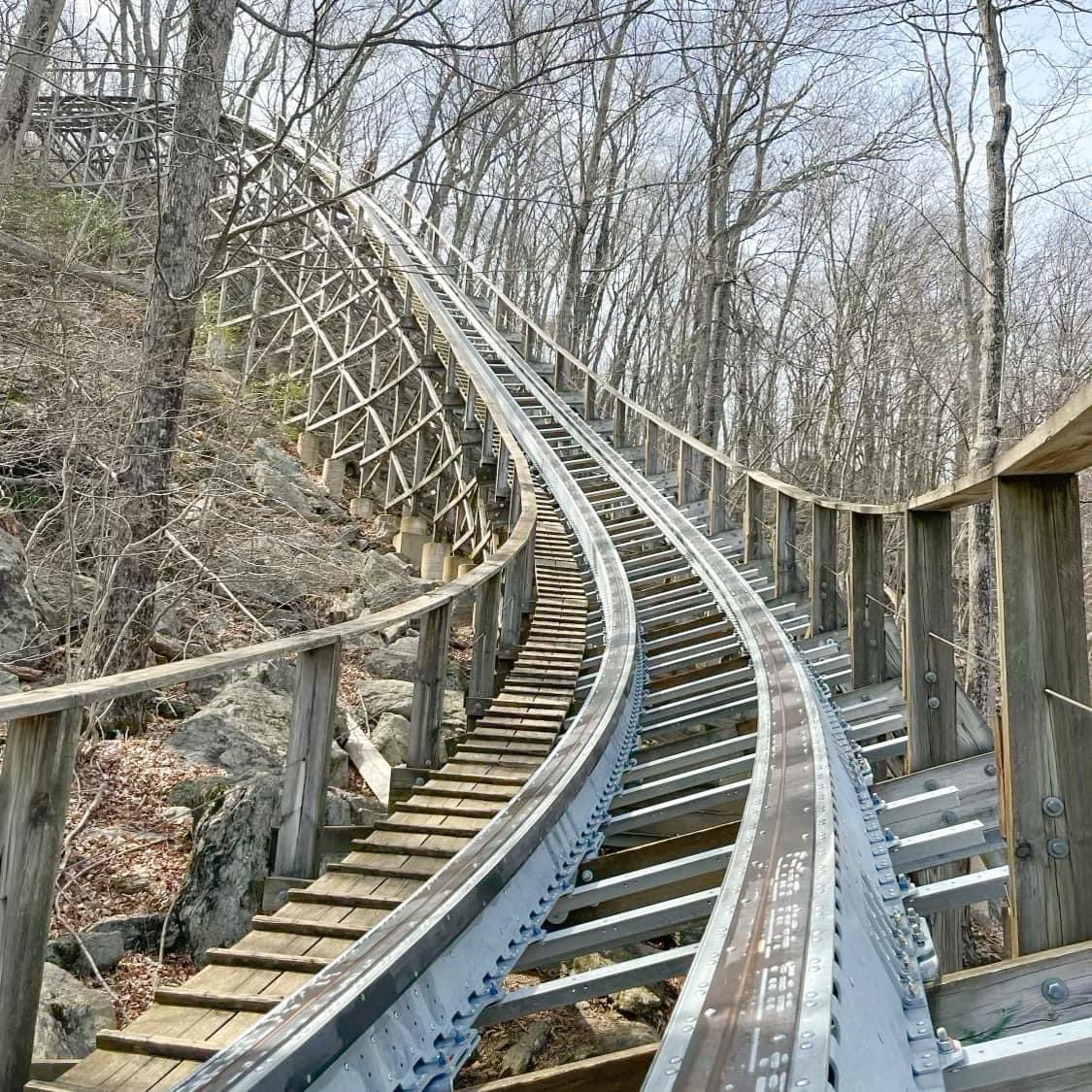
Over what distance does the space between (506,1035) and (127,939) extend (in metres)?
2.15

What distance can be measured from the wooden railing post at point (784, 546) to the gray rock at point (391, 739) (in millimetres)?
3062

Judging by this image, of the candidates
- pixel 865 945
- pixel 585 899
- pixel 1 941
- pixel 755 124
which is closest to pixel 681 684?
pixel 585 899

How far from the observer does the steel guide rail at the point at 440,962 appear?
202cm

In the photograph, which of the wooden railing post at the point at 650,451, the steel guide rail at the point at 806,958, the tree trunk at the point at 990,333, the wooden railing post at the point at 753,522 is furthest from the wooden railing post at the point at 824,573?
the wooden railing post at the point at 650,451

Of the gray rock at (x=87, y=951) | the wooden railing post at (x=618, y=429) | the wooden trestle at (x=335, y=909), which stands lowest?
the gray rock at (x=87, y=951)

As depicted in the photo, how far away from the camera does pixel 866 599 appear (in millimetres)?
5453

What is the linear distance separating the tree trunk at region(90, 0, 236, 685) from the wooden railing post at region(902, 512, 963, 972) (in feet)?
16.3

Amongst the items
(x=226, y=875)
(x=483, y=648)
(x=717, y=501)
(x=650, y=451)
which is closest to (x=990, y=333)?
(x=717, y=501)

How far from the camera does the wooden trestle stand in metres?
2.37

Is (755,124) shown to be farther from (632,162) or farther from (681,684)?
(681,684)

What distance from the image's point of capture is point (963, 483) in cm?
301

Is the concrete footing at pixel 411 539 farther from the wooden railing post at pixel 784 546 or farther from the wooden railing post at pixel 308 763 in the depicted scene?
the wooden railing post at pixel 308 763

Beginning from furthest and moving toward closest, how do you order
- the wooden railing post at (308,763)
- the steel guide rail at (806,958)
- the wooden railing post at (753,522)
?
1. the wooden railing post at (753,522)
2. the wooden railing post at (308,763)
3. the steel guide rail at (806,958)

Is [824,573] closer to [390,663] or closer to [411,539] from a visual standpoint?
[390,663]
